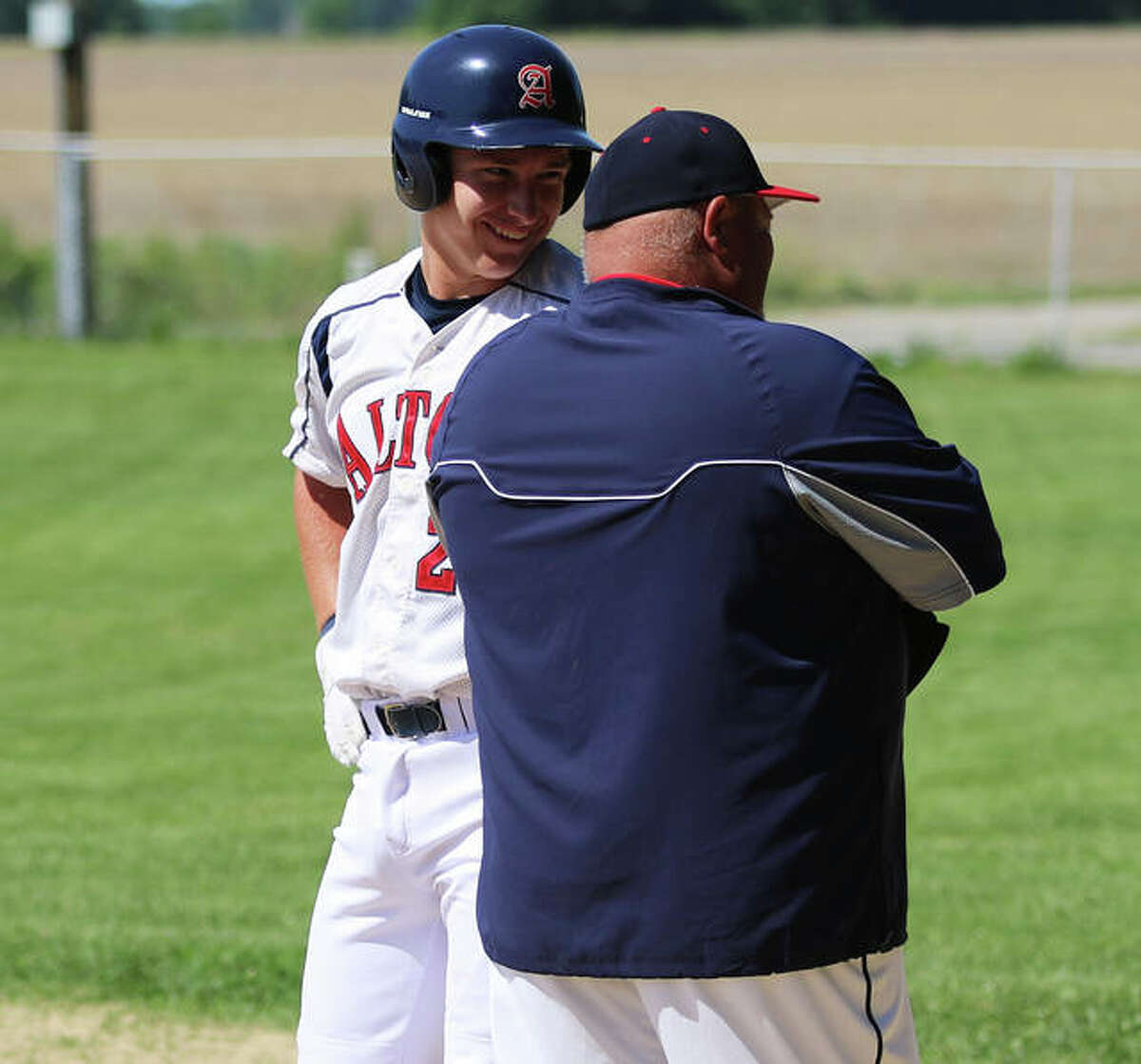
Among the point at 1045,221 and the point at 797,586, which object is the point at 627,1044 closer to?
the point at 797,586

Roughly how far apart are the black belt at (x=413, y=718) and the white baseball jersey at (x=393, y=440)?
0.09 feet

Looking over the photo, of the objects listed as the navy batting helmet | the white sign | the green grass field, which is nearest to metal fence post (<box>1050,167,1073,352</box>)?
the green grass field

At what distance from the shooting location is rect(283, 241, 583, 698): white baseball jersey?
136 inches

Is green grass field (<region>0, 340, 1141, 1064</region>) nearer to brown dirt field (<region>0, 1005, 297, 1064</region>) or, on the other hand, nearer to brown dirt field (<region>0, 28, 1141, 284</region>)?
brown dirt field (<region>0, 1005, 297, 1064</region>)

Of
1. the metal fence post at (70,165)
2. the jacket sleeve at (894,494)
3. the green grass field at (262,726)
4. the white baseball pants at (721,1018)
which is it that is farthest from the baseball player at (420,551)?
the metal fence post at (70,165)

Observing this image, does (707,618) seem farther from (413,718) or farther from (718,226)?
(413,718)

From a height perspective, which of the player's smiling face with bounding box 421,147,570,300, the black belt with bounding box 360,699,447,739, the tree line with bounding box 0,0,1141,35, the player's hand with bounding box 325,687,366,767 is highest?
the player's smiling face with bounding box 421,147,570,300

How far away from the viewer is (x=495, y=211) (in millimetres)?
3564

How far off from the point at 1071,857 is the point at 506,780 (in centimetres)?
497

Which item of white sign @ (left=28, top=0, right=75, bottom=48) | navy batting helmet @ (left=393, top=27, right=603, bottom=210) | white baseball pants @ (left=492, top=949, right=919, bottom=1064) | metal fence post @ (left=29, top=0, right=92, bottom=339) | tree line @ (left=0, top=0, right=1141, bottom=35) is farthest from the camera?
tree line @ (left=0, top=0, right=1141, bottom=35)

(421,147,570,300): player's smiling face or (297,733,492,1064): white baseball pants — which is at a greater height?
(421,147,570,300): player's smiling face

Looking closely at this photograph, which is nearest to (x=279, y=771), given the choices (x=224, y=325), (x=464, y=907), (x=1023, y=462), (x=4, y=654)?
(x=4, y=654)

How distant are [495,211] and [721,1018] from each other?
157 centimetres

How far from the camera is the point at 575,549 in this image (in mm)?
2641
